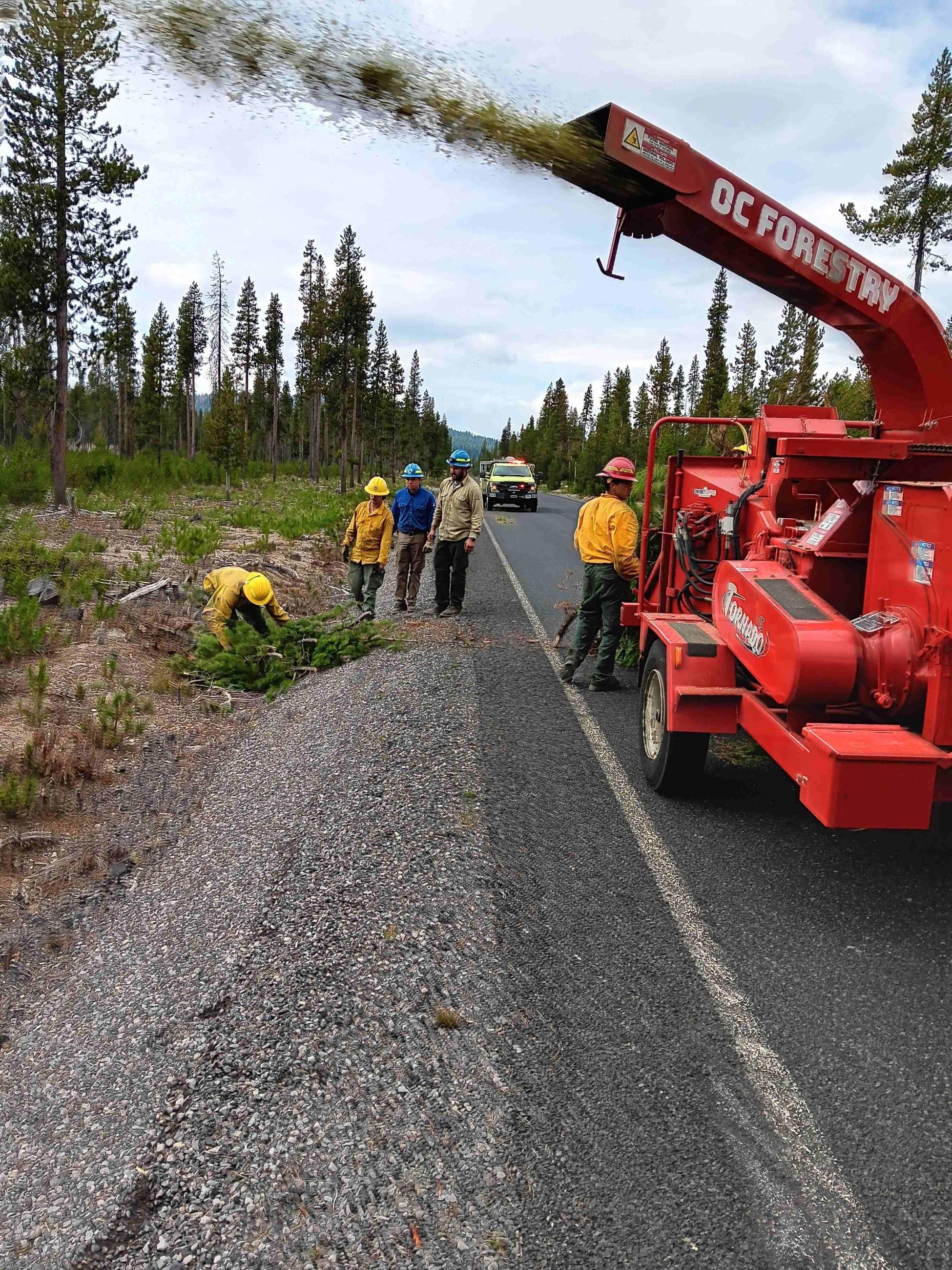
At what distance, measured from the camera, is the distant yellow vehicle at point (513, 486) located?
34.6 meters

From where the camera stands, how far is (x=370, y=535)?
34.8 feet

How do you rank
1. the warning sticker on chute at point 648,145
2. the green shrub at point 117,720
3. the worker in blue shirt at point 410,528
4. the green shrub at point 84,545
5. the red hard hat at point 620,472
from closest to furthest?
1. the warning sticker on chute at point 648,145
2. the green shrub at point 117,720
3. the red hard hat at point 620,472
4. the worker in blue shirt at point 410,528
5. the green shrub at point 84,545

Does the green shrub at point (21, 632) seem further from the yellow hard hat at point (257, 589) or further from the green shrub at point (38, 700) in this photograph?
the yellow hard hat at point (257, 589)

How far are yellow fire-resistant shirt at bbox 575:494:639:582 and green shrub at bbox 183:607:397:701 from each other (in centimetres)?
243

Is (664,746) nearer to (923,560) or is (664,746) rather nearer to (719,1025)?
(923,560)

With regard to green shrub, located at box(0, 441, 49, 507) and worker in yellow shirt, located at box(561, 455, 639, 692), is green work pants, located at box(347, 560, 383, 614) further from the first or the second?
green shrub, located at box(0, 441, 49, 507)

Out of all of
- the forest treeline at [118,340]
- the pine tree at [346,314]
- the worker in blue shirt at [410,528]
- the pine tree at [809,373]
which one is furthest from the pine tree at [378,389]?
the worker in blue shirt at [410,528]

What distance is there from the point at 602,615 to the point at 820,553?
145 inches

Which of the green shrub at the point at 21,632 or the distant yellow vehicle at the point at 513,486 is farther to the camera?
the distant yellow vehicle at the point at 513,486

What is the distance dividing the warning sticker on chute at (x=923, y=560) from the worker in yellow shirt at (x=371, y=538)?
23.4 feet

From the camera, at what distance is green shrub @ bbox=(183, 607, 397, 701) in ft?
28.3

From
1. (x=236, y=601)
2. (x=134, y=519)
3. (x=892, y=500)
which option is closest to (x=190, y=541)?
(x=134, y=519)

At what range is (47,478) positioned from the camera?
914 inches

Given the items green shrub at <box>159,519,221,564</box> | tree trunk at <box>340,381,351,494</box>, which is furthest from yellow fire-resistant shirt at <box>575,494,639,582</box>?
tree trunk at <box>340,381,351,494</box>
